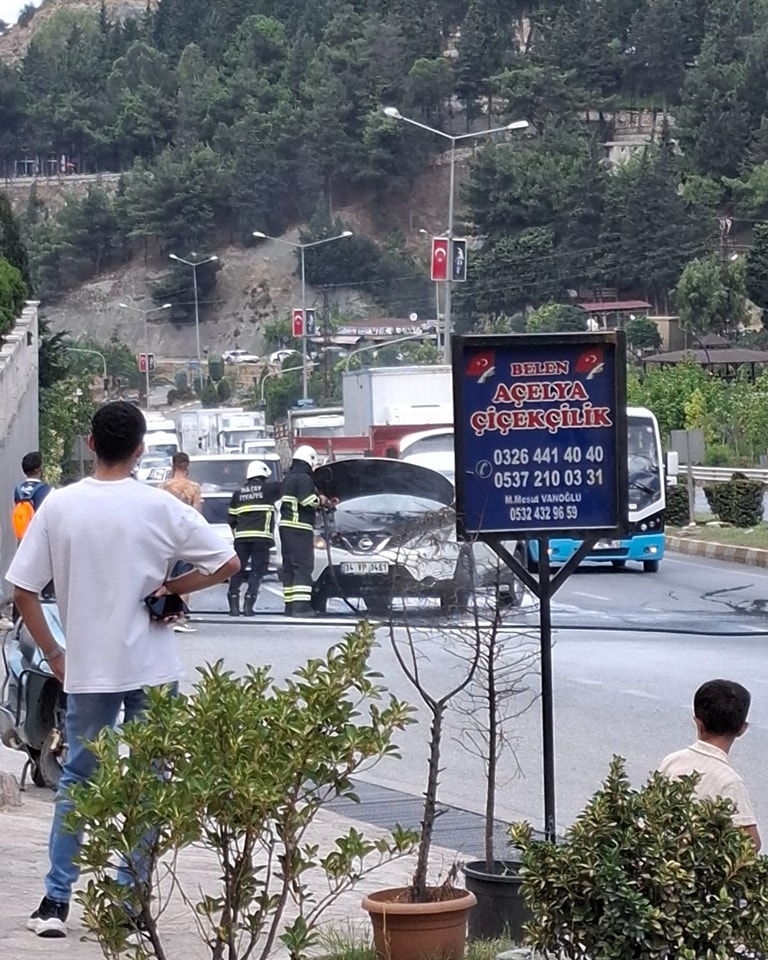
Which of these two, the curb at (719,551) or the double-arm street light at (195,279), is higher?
the double-arm street light at (195,279)

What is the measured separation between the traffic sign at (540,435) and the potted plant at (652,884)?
2319 millimetres

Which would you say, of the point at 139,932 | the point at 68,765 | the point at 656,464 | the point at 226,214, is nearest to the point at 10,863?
the point at 68,765

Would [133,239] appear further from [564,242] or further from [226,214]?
[564,242]

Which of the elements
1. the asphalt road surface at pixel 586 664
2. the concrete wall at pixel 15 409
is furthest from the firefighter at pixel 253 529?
the concrete wall at pixel 15 409

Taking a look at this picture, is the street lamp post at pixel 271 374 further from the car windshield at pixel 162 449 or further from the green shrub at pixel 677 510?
the green shrub at pixel 677 510

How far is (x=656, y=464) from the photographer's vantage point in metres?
26.5

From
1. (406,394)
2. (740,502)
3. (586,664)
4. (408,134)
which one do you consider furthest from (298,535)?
(408,134)

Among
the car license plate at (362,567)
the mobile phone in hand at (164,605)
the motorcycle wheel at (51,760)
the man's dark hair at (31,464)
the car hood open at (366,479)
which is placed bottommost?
the car license plate at (362,567)

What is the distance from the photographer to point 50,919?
568cm

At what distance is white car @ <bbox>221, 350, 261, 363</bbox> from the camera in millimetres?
146125

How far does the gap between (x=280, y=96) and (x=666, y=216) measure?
5590 cm

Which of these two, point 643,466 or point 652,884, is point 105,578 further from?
point 643,466

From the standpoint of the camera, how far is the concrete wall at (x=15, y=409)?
2475cm

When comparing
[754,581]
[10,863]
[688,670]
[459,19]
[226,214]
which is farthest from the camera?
[459,19]
